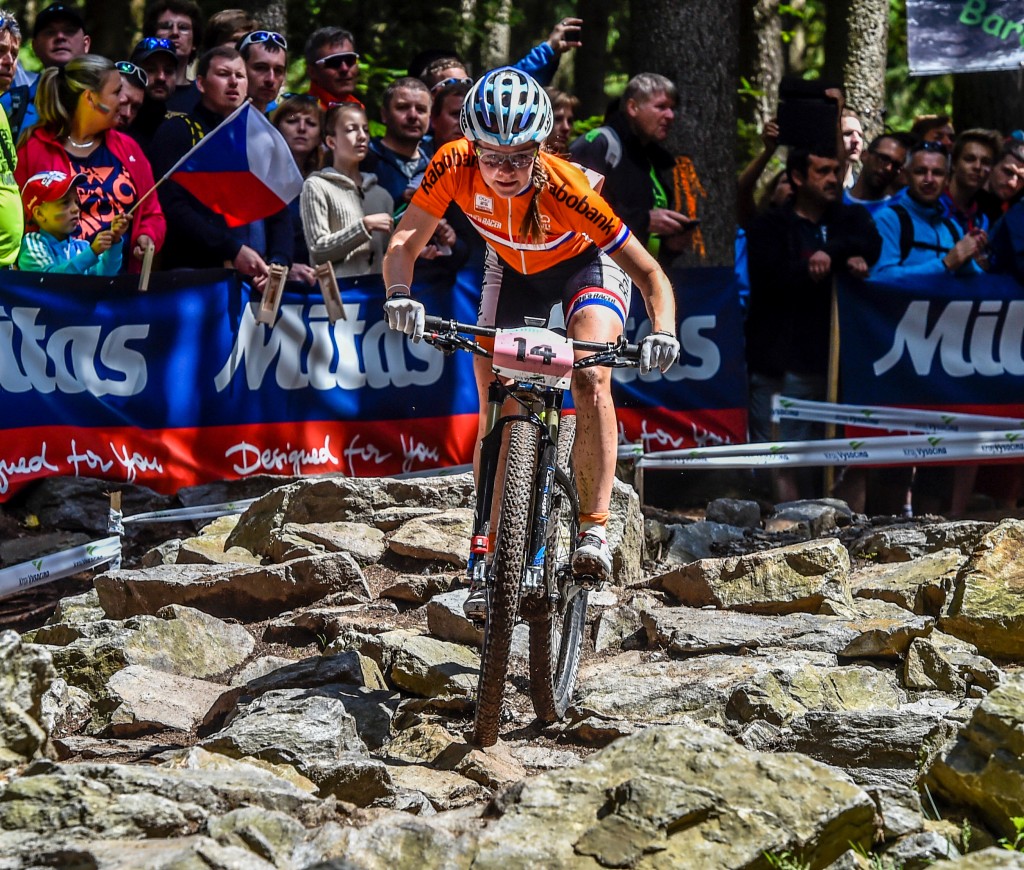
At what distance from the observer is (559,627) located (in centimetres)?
572

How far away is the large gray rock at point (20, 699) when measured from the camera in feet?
13.8

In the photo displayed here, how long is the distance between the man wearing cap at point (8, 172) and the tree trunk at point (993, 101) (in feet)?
27.9

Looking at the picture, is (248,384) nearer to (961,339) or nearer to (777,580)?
(777,580)

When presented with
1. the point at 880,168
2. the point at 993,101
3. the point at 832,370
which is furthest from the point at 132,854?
the point at 993,101

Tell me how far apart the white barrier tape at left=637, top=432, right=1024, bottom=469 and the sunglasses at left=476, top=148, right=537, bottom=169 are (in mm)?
4280

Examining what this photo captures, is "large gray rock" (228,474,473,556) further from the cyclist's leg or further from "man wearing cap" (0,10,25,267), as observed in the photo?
the cyclist's leg

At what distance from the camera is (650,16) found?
36.4 ft

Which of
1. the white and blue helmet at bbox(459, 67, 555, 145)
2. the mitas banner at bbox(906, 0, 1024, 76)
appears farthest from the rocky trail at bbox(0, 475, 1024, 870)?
the mitas banner at bbox(906, 0, 1024, 76)

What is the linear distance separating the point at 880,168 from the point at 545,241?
17.3 ft

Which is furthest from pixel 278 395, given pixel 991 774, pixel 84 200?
pixel 991 774

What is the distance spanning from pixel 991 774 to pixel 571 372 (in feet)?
6.54

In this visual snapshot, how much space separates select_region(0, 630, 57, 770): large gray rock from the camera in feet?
13.8

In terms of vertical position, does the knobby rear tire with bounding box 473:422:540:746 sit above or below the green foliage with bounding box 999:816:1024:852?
above

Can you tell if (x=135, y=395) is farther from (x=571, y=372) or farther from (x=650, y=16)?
(x=650, y=16)
